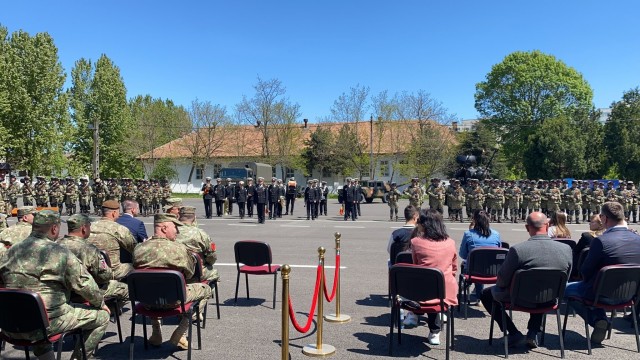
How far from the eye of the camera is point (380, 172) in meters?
56.3

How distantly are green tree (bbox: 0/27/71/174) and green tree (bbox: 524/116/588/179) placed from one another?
42.6 meters

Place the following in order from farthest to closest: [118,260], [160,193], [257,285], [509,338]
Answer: [160,193] < [257,285] < [118,260] < [509,338]

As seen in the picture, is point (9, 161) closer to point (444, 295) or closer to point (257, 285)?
point (257, 285)

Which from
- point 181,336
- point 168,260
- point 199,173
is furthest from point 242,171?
point 168,260

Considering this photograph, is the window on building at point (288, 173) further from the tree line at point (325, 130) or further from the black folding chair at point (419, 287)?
the black folding chair at point (419, 287)

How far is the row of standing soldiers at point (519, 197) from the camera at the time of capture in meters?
21.3

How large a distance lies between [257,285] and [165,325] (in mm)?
2572

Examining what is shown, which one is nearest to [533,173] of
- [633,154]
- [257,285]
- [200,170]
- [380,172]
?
[633,154]

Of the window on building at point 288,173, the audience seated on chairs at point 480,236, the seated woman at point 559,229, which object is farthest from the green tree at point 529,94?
the audience seated on chairs at point 480,236

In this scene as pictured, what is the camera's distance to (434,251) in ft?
19.2

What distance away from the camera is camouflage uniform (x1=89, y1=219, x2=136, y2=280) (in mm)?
6668

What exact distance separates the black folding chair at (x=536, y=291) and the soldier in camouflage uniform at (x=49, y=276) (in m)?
4.25

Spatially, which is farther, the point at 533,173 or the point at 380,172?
the point at 380,172

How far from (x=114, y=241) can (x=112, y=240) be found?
0.03m
